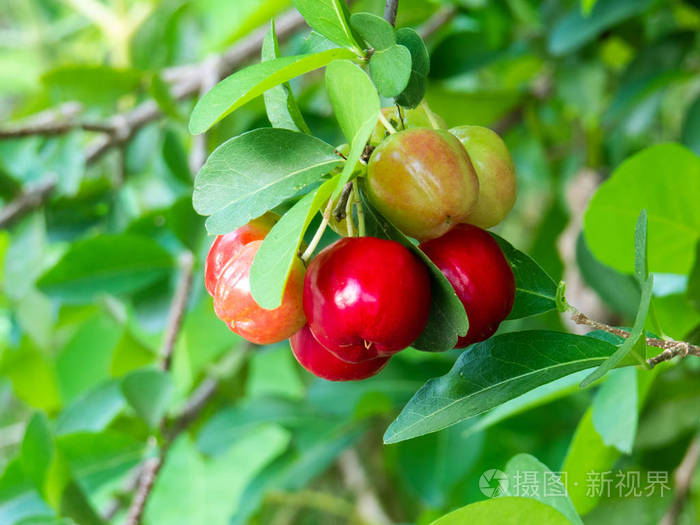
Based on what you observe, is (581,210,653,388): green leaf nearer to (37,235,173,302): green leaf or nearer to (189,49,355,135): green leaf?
(189,49,355,135): green leaf

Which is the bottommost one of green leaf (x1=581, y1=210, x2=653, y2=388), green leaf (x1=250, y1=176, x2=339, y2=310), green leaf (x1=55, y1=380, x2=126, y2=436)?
green leaf (x1=55, y1=380, x2=126, y2=436)

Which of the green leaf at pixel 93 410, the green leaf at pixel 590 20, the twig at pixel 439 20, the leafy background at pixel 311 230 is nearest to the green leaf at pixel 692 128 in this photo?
the leafy background at pixel 311 230

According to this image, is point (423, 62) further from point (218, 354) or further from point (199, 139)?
point (218, 354)

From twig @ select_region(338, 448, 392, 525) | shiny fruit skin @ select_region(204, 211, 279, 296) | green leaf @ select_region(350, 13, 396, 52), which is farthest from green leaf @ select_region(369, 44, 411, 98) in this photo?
twig @ select_region(338, 448, 392, 525)

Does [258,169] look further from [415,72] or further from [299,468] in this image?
[299,468]

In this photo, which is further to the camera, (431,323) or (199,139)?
(199,139)

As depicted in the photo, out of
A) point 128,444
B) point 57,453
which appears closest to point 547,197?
point 128,444

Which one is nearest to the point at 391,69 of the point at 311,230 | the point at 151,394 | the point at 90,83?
the point at 311,230
